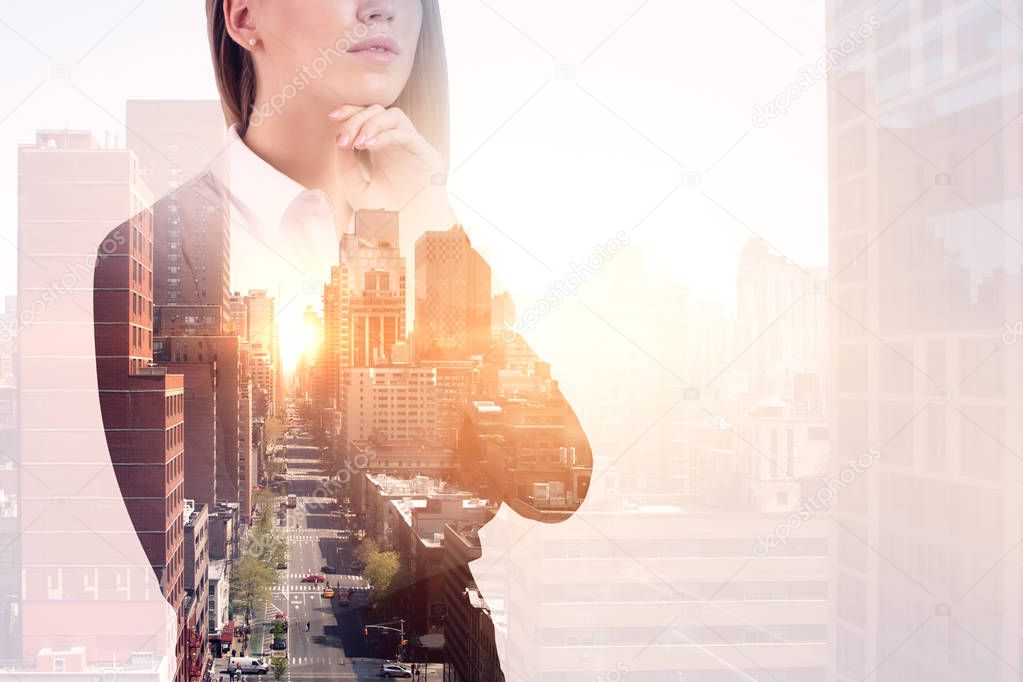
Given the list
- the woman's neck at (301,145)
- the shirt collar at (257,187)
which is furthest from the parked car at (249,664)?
the woman's neck at (301,145)

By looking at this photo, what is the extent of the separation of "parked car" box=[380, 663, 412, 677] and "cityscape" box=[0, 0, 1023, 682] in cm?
9

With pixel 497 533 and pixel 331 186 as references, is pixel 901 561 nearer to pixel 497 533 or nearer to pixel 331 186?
pixel 497 533

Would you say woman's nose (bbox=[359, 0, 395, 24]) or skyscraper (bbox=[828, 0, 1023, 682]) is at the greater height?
woman's nose (bbox=[359, 0, 395, 24])

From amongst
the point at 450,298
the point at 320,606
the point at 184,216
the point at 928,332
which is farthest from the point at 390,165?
the point at 320,606

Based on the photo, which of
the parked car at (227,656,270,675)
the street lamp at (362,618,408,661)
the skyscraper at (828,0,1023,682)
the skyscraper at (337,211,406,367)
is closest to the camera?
the skyscraper at (337,211,406,367)

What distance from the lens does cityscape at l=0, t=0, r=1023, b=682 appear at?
8.70 ft

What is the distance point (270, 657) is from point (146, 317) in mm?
2008

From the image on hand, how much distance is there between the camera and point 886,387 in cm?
292

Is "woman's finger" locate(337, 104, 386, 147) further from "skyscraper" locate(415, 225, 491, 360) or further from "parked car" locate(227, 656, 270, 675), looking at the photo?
"parked car" locate(227, 656, 270, 675)

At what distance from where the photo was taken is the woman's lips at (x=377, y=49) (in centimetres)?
214

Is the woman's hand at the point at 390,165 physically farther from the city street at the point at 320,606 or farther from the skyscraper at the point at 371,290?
the city street at the point at 320,606

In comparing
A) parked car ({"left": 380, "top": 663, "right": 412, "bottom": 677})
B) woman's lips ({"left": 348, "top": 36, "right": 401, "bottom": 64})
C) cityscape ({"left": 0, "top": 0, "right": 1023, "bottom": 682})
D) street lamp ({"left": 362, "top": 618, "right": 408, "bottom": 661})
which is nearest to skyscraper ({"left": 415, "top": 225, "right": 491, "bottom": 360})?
cityscape ({"left": 0, "top": 0, "right": 1023, "bottom": 682})

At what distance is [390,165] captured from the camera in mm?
2193

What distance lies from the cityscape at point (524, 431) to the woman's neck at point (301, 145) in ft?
0.62
